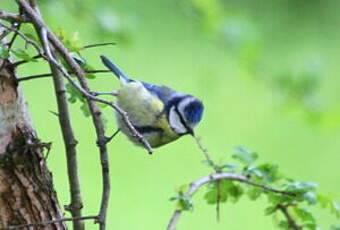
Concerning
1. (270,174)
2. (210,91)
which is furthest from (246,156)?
(210,91)

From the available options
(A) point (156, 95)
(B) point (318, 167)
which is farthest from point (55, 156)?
(A) point (156, 95)

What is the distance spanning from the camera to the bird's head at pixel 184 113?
1.34m

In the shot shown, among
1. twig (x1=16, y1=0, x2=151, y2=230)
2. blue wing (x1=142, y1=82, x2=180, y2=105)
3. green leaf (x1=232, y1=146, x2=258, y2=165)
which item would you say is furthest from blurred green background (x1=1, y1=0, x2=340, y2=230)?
twig (x1=16, y1=0, x2=151, y2=230)

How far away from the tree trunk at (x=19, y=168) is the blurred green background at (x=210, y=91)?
0.72 meters

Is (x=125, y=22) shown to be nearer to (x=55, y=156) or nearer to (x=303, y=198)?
(x=303, y=198)

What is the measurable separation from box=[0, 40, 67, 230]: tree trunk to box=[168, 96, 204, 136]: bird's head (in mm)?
438

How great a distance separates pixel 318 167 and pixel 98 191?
37.3 inches

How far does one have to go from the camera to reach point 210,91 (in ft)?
7.07

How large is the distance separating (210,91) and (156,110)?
2.71 feet

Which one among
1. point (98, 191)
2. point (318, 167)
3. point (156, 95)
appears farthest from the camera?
point (318, 167)

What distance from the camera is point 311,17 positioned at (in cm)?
436

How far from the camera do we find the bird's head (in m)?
1.34

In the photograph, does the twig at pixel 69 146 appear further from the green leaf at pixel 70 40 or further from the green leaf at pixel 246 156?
the green leaf at pixel 246 156

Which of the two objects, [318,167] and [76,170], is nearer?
[76,170]
